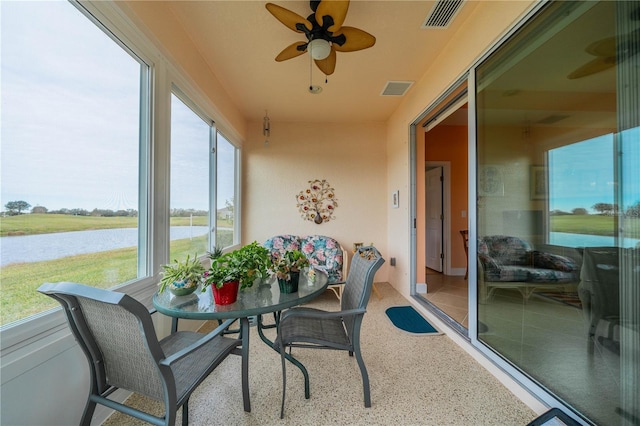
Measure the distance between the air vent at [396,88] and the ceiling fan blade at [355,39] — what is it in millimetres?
1186

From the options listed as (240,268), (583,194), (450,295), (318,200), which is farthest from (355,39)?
(450,295)

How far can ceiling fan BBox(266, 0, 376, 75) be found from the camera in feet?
4.93

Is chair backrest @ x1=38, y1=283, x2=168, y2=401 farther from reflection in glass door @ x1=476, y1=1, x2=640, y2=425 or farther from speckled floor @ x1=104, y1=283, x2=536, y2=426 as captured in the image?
reflection in glass door @ x1=476, y1=1, x2=640, y2=425

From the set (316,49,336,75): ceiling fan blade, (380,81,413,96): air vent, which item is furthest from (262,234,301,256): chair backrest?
(380,81,413,96): air vent

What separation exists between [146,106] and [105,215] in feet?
2.80

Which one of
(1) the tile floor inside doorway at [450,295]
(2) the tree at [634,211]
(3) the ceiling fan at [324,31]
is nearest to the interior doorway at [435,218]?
(1) the tile floor inside doorway at [450,295]

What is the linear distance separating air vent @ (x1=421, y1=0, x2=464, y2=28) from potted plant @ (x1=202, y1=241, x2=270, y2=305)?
2.30 metres

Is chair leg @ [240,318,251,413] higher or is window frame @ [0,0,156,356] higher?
window frame @ [0,0,156,356]

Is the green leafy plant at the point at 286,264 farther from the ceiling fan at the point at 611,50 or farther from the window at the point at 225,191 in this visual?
the window at the point at 225,191

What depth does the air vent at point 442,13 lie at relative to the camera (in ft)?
5.73

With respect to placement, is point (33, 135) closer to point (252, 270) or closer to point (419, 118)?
point (252, 270)

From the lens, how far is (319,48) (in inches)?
69.3

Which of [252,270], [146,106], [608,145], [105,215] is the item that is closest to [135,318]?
[252,270]

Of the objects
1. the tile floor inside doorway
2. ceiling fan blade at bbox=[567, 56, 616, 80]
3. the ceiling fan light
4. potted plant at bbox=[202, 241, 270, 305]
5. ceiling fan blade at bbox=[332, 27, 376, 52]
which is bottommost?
the tile floor inside doorway
